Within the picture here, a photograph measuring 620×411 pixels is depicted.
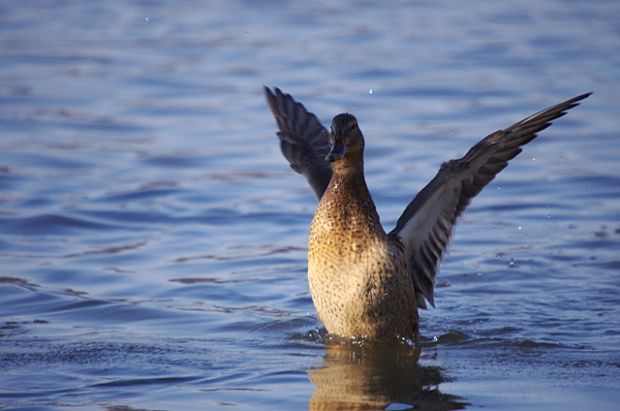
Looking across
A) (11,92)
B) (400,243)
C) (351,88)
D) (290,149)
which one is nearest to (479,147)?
(400,243)

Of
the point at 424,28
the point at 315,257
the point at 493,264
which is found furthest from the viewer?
the point at 424,28

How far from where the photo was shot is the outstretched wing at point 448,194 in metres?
7.51

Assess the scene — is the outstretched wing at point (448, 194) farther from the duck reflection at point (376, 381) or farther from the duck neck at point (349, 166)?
the duck reflection at point (376, 381)

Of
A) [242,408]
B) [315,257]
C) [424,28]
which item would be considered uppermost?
[424,28]

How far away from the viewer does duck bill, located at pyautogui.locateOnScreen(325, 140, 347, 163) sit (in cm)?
745

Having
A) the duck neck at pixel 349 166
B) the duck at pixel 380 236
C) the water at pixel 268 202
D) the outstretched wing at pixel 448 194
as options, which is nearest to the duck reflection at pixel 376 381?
the water at pixel 268 202

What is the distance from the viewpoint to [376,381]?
6.86 metres

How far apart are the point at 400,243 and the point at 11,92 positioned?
8176 millimetres

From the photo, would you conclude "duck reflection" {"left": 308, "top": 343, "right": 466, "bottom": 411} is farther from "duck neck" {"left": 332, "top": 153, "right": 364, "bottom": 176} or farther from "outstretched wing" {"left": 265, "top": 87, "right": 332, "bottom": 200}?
"outstretched wing" {"left": 265, "top": 87, "right": 332, "bottom": 200}

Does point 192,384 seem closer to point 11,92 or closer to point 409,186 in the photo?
point 409,186

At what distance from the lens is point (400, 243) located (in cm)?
776

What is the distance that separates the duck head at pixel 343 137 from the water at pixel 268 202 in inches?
45.0

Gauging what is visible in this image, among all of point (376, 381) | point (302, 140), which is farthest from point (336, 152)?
point (302, 140)

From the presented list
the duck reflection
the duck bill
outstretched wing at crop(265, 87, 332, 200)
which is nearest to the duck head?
the duck bill
